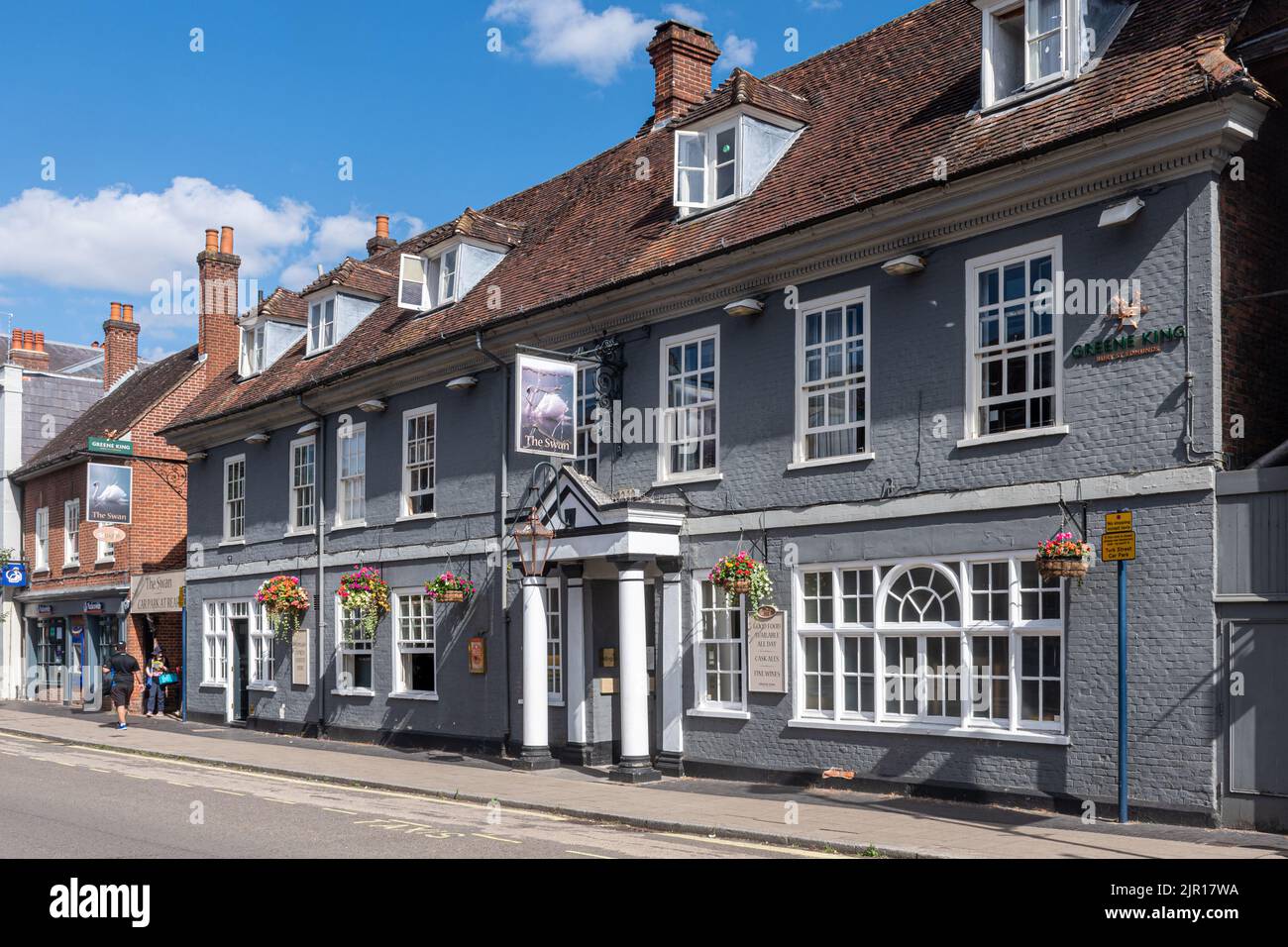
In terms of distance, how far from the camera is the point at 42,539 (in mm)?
38562

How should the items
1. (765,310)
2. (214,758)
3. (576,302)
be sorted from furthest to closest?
(214,758) → (576,302) → (765,310)

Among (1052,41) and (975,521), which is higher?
(1052,41)

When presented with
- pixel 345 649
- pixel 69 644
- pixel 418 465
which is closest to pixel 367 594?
pixel 345 649

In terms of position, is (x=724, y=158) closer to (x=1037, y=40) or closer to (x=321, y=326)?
(x=1037, y=40)

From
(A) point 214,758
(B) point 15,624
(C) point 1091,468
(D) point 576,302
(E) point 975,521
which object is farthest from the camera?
(B) point 15,624

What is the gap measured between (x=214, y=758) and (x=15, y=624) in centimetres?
2205

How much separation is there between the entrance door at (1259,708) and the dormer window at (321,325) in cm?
1968

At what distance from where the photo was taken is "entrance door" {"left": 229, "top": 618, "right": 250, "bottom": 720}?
93.4 ft

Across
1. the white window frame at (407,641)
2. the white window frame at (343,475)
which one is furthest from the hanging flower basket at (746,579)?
the white window frame at (343,475)

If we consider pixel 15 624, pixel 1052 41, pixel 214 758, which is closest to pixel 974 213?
pixel 1052 41

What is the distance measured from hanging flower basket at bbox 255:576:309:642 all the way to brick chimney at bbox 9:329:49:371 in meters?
23.5

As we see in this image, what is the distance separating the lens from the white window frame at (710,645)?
54.9 feet

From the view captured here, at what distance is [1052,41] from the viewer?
569 inches
